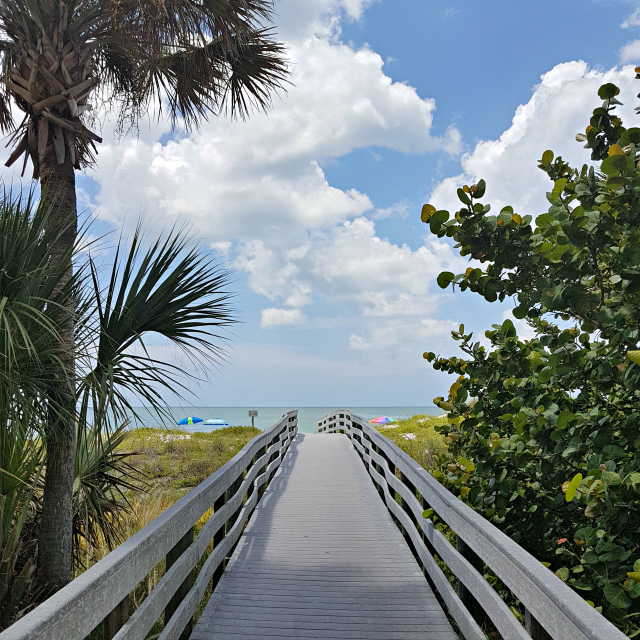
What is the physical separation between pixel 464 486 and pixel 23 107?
626 centimetres

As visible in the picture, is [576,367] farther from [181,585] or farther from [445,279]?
[181,585]

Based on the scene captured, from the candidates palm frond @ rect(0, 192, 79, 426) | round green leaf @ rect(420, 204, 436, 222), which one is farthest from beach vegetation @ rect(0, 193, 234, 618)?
round green leaf @ rect(420, 204, 436, 222)

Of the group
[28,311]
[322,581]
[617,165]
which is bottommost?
[322,581]

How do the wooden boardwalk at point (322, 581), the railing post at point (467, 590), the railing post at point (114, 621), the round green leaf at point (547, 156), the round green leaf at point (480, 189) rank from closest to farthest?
the railing post at point (114, 621) → the round green leaf at point (480, 189) → the railing post at point (467, 590) → the round green leaf at point (547, 156) → the wooden boardwalk at point (322, 581)

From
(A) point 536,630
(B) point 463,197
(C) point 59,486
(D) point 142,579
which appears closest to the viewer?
(A) point 536,630

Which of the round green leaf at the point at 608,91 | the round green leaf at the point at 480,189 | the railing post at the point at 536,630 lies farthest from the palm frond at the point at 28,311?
the round green leaf at the point at 608,91

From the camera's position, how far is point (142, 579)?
290cm

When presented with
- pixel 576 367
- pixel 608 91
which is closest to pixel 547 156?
A: pixel 608 91

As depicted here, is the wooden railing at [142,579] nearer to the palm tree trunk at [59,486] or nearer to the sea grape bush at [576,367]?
the palm tree trunk at [59,486]

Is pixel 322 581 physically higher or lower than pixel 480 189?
lower

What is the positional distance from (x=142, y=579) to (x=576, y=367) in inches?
102

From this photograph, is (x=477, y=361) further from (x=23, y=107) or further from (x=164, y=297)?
(x=23, y=107)

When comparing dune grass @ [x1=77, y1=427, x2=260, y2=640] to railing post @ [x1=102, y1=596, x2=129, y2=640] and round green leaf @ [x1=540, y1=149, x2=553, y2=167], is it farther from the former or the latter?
round green leaf @ [x1=540, y1=149, x2=553, y2=167]

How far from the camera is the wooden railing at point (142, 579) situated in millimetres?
1876
